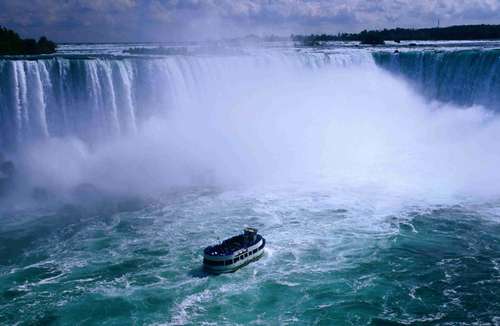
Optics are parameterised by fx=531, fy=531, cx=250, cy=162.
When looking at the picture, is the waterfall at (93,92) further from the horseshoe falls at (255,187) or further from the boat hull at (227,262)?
the boat hull at (227,262)

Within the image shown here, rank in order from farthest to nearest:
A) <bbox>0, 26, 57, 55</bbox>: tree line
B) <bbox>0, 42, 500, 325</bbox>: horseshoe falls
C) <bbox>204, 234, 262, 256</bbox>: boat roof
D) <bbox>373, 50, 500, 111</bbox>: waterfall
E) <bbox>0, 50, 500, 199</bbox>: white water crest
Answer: <bbox>0, 26, 57, 55</bbox>: tree line
<bbox>373, 50, 500, 111</bbox>: waterfall
<bbox>0, 50, 500, 199</bbox>: white water crest
<bbox>204, 234, 262, 256</bbox>: boat roof
<bbox>0, 42, 500, 325</bbox>: horseshoe falls

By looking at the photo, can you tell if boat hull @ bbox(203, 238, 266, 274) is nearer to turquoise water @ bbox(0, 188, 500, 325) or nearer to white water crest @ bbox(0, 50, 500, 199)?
turquoise water @ bbox(0, 188, 500, 325)

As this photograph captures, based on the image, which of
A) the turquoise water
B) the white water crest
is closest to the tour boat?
the turquoise water

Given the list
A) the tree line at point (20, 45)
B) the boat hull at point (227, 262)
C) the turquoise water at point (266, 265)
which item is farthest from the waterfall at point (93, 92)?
the tree line at point (20, 45)

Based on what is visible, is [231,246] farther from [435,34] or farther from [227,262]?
[435,34]

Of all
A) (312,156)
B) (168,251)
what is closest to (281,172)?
(312,156)
